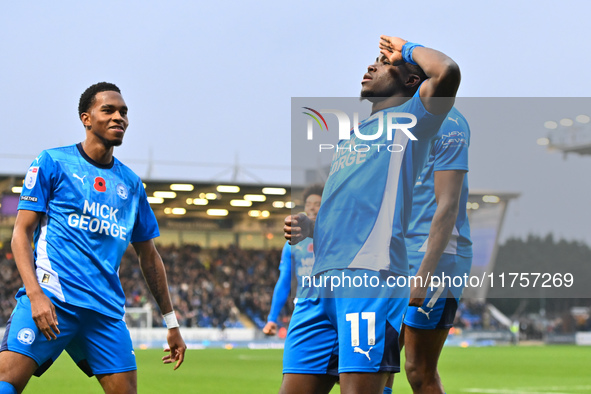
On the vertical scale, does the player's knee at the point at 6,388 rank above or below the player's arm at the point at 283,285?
above

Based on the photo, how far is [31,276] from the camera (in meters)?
4.16

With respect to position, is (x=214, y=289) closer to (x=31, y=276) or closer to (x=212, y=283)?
(x=212, y=283)

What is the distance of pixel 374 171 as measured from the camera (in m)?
3.71

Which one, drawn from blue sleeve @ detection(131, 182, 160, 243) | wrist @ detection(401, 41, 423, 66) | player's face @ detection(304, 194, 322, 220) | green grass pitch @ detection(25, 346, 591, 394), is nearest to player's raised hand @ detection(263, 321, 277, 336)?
player's face @ detection(304, 194, 322, 220)

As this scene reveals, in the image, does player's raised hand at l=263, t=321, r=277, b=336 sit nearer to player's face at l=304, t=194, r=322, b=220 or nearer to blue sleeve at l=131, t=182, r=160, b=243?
player's face at l=304, t=194, r=322, b=220

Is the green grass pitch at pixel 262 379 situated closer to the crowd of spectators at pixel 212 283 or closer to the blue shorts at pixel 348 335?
the blue shorts at pixel 348 335

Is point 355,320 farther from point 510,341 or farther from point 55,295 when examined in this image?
point 510,341

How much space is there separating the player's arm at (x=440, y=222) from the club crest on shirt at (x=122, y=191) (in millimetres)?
1810

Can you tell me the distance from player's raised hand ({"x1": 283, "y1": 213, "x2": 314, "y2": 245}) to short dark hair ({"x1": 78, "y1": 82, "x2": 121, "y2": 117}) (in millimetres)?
1566

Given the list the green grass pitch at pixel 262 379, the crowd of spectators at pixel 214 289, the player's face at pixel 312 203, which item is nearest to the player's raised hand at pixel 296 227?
the player's face at pixel 312 203

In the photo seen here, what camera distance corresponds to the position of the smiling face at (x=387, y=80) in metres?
3.87

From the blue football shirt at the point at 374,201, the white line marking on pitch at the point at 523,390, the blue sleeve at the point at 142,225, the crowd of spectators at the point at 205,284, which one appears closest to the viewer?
the blue football shirt at the point at 374,201

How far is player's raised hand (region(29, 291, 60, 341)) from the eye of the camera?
4098 mm

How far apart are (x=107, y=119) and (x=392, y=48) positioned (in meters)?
1.75
